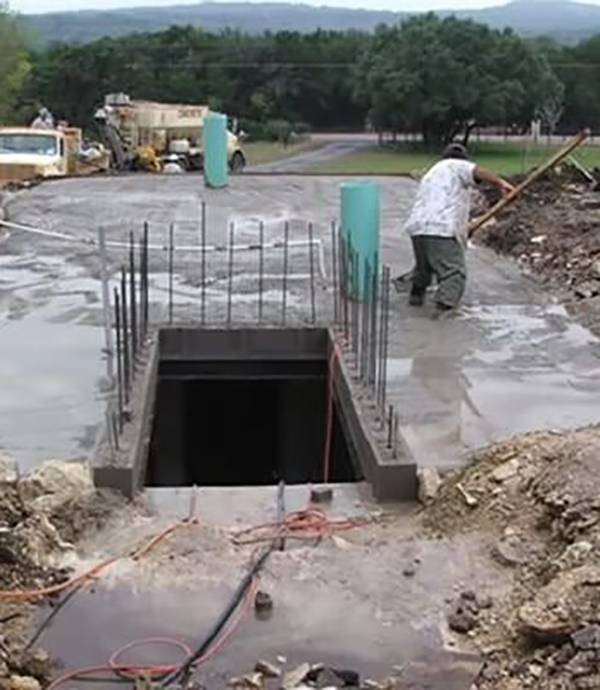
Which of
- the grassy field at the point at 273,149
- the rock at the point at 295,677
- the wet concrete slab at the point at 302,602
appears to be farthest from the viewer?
the grassy field at the point at 273,149

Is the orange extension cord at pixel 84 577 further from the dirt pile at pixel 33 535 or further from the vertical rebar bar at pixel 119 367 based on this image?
the vertical rebar bar at pixel 119 367

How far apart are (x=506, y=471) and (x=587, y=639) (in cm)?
201

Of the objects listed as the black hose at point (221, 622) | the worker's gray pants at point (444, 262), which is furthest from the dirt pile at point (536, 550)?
the worker's gray pants at point (444, 262)

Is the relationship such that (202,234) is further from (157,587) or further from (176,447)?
(157,587)

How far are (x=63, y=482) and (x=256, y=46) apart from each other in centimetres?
5759

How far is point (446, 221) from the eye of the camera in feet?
36.4

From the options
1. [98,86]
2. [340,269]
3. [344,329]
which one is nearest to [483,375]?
[344,329]

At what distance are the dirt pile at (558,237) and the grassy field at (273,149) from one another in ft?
109

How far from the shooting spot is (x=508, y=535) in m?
6.47

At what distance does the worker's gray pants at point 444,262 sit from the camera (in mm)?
11250

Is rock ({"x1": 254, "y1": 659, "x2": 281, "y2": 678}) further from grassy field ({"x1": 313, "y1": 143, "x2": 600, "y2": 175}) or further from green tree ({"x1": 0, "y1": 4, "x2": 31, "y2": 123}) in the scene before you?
green tree ({"x1": 0, "y1": 4, "x2": 31, "y2": 123})

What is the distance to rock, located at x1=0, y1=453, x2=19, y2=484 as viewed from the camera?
265 inches

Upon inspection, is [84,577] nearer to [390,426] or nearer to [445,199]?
[390,426]

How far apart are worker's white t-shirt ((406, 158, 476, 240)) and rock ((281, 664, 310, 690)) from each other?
624 cm
